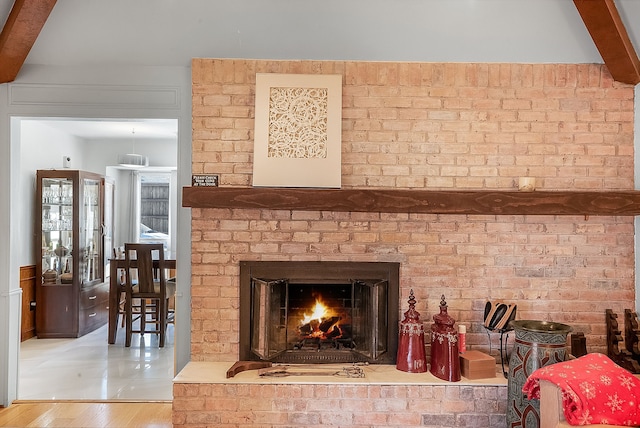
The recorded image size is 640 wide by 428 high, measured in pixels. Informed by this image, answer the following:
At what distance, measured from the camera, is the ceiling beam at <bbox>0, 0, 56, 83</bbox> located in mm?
2770

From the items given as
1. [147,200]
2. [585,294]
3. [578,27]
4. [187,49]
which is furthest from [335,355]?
[147,200]

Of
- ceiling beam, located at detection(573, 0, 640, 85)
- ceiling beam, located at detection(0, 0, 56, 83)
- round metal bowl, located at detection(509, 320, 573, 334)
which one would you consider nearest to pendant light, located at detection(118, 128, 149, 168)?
ceiling beam, located at detection(0, 0, 56, 83)

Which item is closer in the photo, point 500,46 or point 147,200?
point 500,46

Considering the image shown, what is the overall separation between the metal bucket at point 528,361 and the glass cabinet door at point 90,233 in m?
4.49

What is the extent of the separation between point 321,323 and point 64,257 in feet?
11.2

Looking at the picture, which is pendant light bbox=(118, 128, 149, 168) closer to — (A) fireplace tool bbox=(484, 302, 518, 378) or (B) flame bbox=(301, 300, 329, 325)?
(B) flame bbox=(301, 300, 329, 325)

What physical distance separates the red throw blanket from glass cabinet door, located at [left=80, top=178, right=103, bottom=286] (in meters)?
4.79

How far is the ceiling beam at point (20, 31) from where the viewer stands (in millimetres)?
2770

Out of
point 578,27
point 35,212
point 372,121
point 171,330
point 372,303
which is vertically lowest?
point 171,330

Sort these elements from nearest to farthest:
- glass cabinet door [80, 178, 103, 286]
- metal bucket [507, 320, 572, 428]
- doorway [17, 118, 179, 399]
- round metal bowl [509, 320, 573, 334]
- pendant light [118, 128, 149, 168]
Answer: metal bucket [507, 320, 572, 428] → round metal bowl [509, 320, 573, 334] → doorway [17, 118, 179, 399] → glass cabinet door [80, 178, 103, 286] → pendant light [118, 128, 149, 168]

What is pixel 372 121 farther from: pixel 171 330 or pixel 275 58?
pixel 171 330

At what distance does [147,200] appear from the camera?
7.04m

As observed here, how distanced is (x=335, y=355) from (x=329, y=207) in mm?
1030

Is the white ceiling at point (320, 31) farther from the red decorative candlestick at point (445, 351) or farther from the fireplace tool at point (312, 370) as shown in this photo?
the fireplace tool at point (312, 370)
